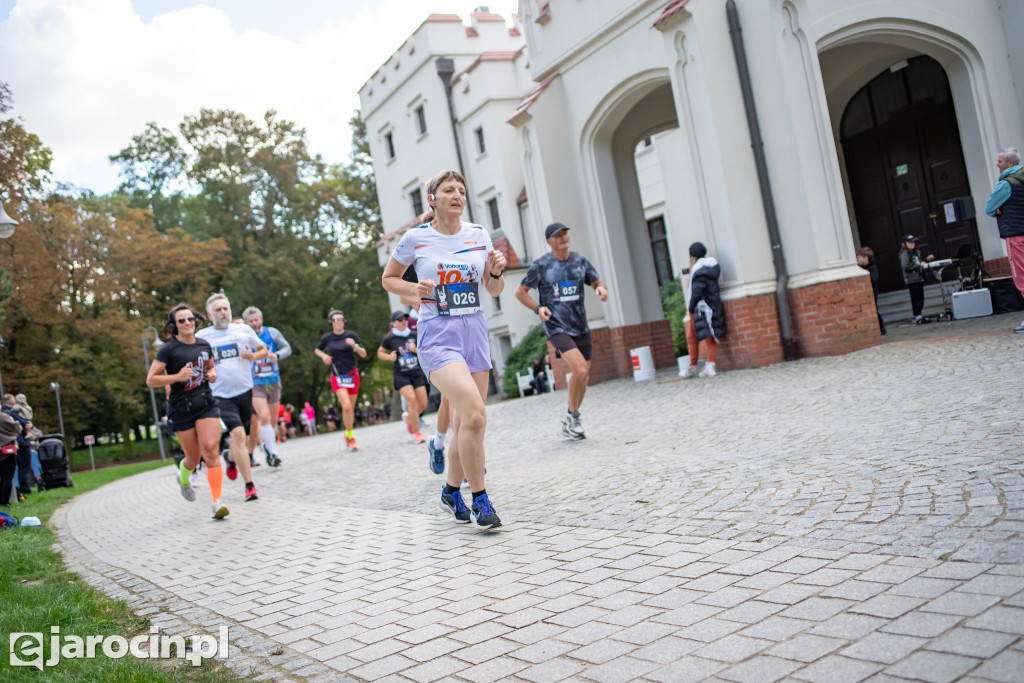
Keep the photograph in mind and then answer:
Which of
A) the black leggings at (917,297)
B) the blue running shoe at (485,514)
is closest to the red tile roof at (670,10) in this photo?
the black leggings at (917,297)

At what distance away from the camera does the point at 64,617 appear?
15.3ft

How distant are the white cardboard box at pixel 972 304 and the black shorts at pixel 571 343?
8.16 meters

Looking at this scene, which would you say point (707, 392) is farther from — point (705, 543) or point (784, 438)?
point (705, 543)

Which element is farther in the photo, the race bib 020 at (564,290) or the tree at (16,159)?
the tree at (16,159)

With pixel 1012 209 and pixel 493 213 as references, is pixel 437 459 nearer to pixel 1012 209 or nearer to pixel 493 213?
pixel 1012 209

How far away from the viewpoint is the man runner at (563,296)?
9.02m

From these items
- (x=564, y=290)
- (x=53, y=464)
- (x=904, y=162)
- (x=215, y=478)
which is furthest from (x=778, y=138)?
(x=53, y=464)

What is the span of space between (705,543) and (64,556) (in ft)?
18.3

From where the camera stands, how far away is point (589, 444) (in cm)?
891

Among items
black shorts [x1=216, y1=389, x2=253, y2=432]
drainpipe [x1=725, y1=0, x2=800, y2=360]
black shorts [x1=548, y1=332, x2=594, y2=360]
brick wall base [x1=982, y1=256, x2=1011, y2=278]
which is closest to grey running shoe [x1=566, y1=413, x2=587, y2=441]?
black shorts [x1=548, y1=332, x2=594, y2=360]

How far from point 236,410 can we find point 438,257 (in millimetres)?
4487

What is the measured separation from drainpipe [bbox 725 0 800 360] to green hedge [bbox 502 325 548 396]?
37.5 feet

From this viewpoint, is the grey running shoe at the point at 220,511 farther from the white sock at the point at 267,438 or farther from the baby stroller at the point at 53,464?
the baby stroller at the point at 53,464

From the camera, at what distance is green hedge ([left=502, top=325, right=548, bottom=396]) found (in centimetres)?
2518
